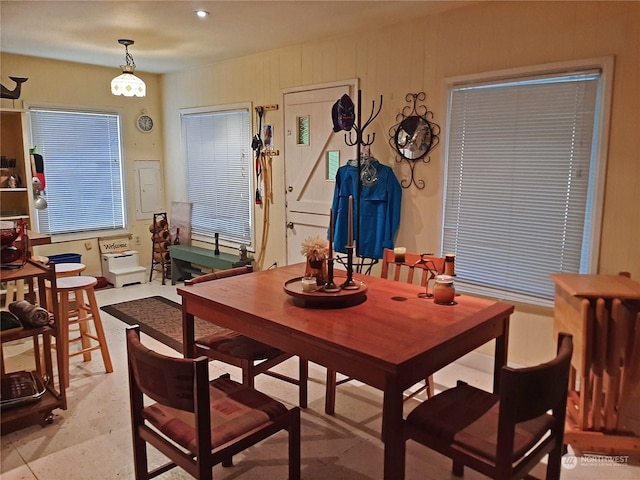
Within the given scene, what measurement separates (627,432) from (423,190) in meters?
2.01

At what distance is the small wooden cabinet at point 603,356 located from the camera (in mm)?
2297

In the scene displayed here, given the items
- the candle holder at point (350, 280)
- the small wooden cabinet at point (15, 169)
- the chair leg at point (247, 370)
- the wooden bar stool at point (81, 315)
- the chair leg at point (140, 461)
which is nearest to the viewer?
the chair leg at point (140, 461)

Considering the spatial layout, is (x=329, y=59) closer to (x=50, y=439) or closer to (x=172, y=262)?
(x=172, y=262)

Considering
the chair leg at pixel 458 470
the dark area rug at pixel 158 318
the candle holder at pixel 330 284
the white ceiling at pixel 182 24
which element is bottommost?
the chair leg at pixel 458 470

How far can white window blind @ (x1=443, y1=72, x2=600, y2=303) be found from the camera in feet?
9.78

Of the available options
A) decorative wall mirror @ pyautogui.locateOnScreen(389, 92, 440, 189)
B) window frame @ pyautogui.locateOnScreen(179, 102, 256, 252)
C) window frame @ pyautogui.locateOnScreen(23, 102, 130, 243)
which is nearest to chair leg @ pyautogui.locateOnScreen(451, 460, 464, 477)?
decorative wall mirror @ pyautogui.locateOnScreen(389, 92, 440, 189)

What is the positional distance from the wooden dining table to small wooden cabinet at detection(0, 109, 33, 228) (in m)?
3.18

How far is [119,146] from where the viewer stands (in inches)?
240

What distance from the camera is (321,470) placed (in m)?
2.36

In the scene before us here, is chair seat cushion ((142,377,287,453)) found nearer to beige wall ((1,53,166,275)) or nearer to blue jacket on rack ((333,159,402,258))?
blue jacket on rack ((333,159,402,258))

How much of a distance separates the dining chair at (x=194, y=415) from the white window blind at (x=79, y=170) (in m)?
4.48

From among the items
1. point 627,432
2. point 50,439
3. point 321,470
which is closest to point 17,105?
point 50,439

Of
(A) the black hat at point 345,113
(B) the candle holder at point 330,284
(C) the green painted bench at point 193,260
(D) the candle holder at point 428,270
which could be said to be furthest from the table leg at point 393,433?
(C) the green painted bench at point 193,260

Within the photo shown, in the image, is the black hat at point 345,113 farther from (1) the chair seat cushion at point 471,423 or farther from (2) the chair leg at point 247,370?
(1) the chair seat cushion at point 471,423
